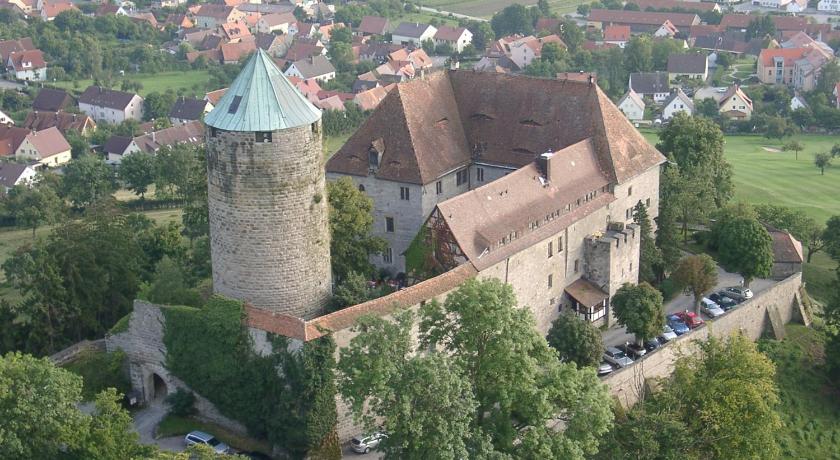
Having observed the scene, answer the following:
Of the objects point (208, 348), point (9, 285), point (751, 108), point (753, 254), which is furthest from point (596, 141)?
point (751, 108)

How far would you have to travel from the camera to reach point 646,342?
2467 inches

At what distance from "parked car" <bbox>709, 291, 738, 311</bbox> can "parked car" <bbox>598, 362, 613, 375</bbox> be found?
11.5 m

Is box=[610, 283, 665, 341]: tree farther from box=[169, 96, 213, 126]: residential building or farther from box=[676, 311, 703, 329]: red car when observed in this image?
box=[169, 96, 213, 126]: residential building

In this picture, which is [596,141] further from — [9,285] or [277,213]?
[9,285]

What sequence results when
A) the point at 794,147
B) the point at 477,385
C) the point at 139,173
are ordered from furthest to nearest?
the point at 794,147 → the point at 139,173 → the point at 477,385

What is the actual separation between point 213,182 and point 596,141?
25.8 metres

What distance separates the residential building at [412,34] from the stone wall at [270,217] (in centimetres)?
13873

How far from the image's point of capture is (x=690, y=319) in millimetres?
65188

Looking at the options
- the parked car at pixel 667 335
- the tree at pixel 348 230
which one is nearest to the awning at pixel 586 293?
the parked car at pixel 667 335

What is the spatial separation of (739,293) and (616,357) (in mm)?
12459

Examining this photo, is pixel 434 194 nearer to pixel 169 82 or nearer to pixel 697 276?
pixel 697 276

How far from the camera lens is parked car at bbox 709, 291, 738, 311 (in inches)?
2676

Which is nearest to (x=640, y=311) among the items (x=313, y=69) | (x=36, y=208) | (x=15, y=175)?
(x=36, y=208)

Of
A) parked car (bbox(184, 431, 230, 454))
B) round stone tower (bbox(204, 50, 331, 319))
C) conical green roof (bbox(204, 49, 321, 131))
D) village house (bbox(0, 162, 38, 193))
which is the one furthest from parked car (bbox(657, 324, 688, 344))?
village house (bbox(0, 162, 38, 193))
